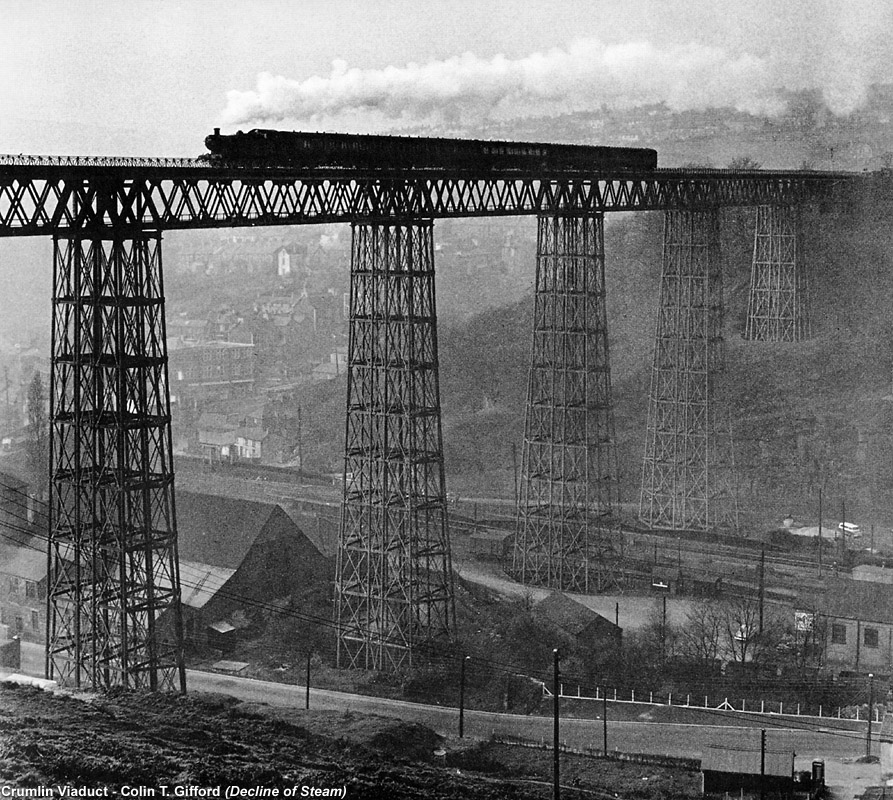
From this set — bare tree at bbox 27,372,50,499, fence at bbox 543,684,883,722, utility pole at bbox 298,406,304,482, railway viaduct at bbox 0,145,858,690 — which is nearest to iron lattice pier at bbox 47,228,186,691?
railway viaduct at bbox 0,145,858,690

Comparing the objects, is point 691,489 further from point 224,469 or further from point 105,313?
point 105,313

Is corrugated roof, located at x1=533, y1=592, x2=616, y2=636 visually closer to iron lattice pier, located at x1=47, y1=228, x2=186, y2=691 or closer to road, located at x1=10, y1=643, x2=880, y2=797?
road, located at x1=10, y1=643, x2=880, y2=797

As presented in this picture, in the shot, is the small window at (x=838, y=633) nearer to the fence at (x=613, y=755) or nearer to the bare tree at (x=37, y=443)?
the fence at (x=613, y=755)

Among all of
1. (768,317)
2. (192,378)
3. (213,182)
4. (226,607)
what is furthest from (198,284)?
(213,182)

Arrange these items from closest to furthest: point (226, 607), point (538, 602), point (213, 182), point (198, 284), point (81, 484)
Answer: point (81, 484)
point (213, 182)
point (226, 607)
point (538, 602)
point (198, 284)

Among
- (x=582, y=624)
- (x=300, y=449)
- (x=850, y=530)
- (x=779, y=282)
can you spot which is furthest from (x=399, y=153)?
(x=779, y=282)
